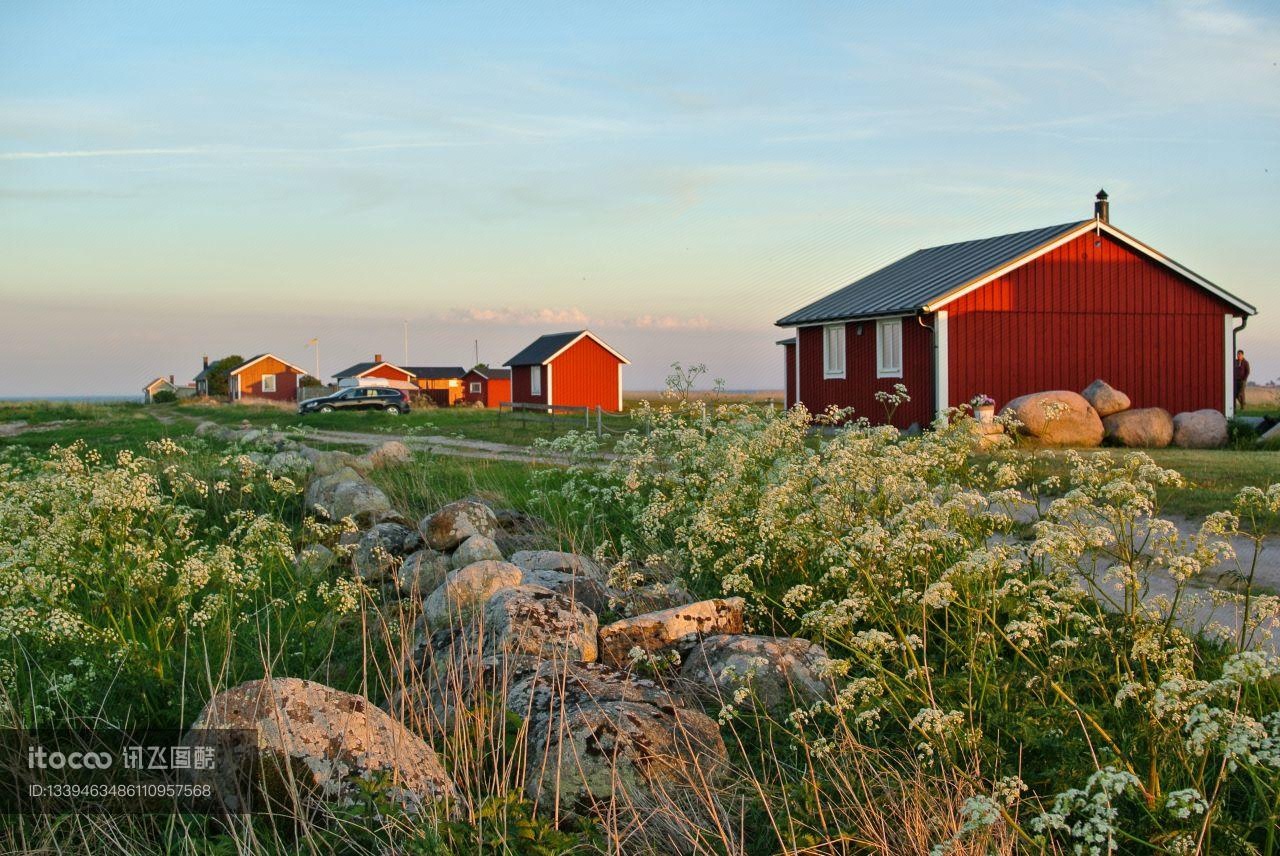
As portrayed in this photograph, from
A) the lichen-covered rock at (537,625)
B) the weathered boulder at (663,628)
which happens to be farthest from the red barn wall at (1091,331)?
the lichen-covered rock at (537,625)

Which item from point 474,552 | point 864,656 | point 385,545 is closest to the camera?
point 864,656

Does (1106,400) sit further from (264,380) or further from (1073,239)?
(264,380)

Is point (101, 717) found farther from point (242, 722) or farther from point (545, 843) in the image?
point (545, 843)

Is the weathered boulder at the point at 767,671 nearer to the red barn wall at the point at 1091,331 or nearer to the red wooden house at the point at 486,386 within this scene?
the red barn wall at the point at 1091,331

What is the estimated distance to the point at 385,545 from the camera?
9500 millimetres

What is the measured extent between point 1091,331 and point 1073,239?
2.01 m

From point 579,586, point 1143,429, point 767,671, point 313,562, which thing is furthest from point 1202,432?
point 313,562

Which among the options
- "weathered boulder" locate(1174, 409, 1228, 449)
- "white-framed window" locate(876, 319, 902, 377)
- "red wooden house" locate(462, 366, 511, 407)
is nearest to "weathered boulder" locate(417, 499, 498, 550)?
"weathered boulder" locate(1174, 409, 1228, 449)

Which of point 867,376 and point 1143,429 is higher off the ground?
point 867,376

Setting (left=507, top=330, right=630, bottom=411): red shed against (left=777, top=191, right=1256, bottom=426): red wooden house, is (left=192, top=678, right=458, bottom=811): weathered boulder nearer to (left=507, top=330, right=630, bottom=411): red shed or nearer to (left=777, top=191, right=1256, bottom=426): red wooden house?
(left=777, top=191, right=1256, bottom=426): red wooden house

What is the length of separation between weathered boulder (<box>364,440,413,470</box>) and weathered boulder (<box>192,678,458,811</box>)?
378 inches

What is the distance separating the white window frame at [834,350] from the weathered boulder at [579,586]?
19081 millimetres

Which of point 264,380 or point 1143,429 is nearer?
point 1143,429

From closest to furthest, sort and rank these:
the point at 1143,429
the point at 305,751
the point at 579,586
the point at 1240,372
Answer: the point at 305,751 → the point at 579,586 → the point at 1143,429 → the point at 1240,372
